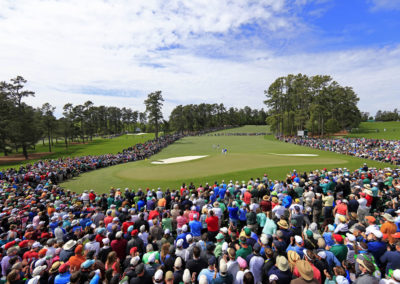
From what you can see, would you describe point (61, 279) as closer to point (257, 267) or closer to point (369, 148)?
point (257, 267)

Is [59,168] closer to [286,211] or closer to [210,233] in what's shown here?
[210,233]

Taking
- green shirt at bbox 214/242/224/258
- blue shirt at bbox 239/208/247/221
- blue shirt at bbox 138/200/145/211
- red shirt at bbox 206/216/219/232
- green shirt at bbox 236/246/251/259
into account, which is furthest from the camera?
blue shirt at bbox 138/200/145/211

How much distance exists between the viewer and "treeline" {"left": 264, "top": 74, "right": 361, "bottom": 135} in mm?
54344

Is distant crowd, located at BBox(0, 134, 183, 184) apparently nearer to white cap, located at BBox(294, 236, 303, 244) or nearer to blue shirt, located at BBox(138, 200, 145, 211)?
blue shirt, located at BBox(138, 200, 145, 211)

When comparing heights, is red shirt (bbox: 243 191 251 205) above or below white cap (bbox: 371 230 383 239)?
below

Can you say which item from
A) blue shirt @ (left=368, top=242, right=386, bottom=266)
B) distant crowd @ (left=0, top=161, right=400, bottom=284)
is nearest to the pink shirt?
distant crowd @ (left=0, top=161, right=400, bottom=284)

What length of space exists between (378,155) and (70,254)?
33.9 metres

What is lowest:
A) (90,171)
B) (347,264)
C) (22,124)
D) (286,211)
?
(90,171)

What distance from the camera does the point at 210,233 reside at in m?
7.23

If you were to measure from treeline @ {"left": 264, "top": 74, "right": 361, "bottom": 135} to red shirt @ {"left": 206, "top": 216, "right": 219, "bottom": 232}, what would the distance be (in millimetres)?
56470

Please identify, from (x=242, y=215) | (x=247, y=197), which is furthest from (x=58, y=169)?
(x=242, y=215)

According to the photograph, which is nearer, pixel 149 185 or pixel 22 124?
pixel 149 185

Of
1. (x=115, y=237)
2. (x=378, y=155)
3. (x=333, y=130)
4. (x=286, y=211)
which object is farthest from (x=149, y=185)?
(x=333, y=130)

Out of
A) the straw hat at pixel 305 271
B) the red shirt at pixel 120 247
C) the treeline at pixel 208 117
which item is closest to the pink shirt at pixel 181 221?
the red shirt at pixel 120 247
